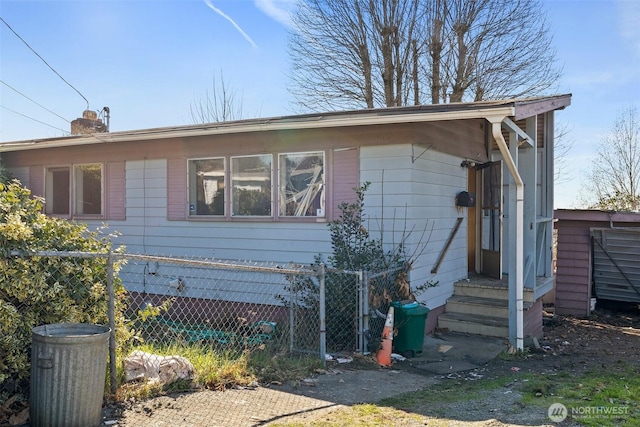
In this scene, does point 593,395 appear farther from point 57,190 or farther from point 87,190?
point 57,190

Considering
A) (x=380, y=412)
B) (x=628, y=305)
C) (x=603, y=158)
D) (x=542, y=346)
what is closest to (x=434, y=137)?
(x=542, y=346)

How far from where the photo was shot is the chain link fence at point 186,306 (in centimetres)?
395

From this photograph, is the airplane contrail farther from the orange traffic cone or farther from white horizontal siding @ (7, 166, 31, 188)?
the orange traffic cone

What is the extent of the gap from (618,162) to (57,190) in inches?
827

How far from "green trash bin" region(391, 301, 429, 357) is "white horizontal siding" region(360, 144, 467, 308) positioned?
2.98ft

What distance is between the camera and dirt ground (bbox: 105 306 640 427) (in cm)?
408

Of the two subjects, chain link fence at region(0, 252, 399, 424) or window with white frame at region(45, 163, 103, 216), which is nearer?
chain link fence at region(0, 252, 399, 424)

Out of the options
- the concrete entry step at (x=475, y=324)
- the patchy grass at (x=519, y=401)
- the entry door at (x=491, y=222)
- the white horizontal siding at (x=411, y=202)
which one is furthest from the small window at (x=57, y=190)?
the patchy grass at (x=519, y=401)

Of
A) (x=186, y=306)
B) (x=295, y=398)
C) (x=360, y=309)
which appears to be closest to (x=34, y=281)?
(x=295, y=398)

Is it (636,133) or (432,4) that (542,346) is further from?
(636,133)

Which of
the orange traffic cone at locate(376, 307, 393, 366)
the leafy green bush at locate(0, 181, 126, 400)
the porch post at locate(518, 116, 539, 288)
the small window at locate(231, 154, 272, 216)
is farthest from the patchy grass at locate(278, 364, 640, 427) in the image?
the small window at locate(231, 154, 272, 216)

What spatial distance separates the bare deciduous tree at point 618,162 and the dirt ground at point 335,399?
16.5 meters

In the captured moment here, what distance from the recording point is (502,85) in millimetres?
17750

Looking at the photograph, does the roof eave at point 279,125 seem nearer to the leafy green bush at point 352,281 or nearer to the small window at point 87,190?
the small window at point 87,190
